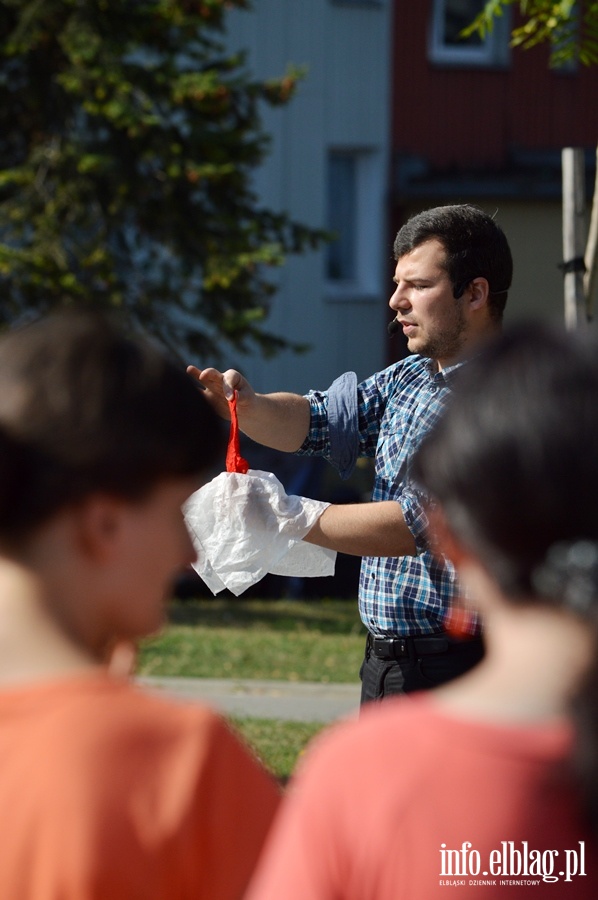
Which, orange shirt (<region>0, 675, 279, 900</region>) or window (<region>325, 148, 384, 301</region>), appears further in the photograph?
window (<region>325, 148, 384, 301</region>)

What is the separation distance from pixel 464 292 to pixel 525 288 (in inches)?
514

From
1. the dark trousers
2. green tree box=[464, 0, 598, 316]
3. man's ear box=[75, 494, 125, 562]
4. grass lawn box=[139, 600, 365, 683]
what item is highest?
green tree box=[464, 0, 598, 316]

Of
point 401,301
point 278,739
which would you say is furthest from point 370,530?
point 278,739

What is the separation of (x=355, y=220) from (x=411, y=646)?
14.3m

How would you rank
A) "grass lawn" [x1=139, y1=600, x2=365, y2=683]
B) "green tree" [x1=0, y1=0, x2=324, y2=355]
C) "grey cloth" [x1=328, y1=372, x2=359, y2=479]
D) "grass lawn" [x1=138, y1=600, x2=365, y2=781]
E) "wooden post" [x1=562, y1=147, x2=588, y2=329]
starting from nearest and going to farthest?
"grey cloth" [x1=328, y1=372, x2=359, y2=479]
"wooden post" [x1=562, y1=147, x2=588, y2=329]
"grass lawn" [x1=138, y1=600, x2=365, y2=781]
"grass lawn" [x1=139, y1=600, x2=365, y2=683]
"green tree" [x1=0, y1=0, x2=324, y2=355]

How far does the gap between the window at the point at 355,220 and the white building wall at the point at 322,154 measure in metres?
0.02

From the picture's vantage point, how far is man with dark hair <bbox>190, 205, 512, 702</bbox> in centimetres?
312

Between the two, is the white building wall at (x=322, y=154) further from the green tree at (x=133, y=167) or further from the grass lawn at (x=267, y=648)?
the grass lawn at (x=267, y=648)

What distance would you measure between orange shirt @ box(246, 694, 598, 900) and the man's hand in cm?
216

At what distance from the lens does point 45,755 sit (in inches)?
49.9

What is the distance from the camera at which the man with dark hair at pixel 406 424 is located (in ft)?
10.2

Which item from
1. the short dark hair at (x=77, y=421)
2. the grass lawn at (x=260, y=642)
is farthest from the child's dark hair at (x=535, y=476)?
the grass lawn at (x=260, y=642)

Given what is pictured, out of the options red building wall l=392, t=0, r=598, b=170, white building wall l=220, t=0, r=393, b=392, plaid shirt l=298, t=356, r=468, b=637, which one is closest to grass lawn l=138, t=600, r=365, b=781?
plaid shirt l=298, t=356, r=468, b=637

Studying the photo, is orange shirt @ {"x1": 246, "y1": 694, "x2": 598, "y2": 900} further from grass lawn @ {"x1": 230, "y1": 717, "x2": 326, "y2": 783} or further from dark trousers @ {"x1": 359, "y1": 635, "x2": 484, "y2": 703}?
grass lawn @ {"x1": 230, "y1": 717, "x2": 326, "y2": 783}
